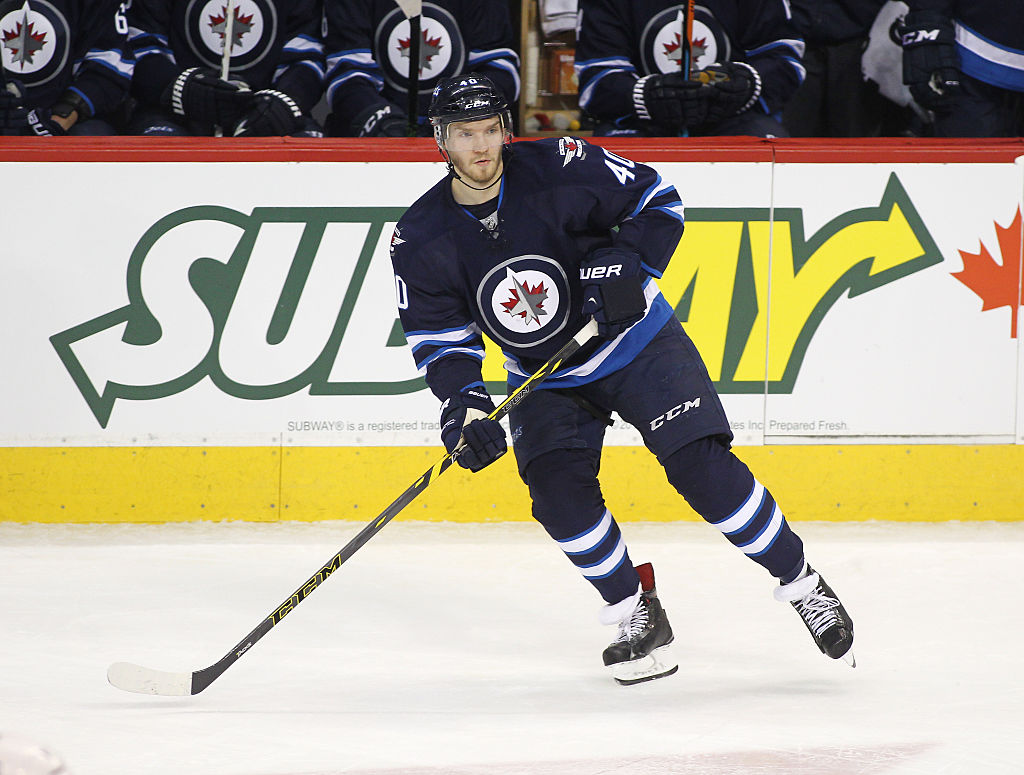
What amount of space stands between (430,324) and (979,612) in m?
1.33

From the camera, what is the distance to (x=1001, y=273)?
132 inches

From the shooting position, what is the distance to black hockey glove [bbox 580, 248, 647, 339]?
2.16 meters

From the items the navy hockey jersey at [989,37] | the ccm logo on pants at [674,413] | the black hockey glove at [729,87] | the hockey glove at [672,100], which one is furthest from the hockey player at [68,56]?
the navy hockey jersey at [989,37]

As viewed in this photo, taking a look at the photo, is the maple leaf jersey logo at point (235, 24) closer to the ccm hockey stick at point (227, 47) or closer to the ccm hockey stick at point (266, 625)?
the ccm hockey stick at point (227, 47)

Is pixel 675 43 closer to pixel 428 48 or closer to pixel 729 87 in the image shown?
pixel 729 87

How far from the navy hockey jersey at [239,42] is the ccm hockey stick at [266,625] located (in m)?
2.09

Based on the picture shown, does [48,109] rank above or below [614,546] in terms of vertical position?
above

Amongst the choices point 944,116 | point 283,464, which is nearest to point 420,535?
point 283,464

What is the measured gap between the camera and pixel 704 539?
3.28m

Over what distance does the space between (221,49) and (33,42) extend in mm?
592

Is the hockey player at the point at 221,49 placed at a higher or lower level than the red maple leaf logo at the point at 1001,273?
higher

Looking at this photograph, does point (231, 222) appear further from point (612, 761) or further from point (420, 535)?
point (612, 761)

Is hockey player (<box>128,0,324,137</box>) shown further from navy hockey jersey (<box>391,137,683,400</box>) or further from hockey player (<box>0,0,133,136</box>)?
navy hockey jersey (<box>391,137,683,400</box>)

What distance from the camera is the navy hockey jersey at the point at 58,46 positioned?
3977mm
